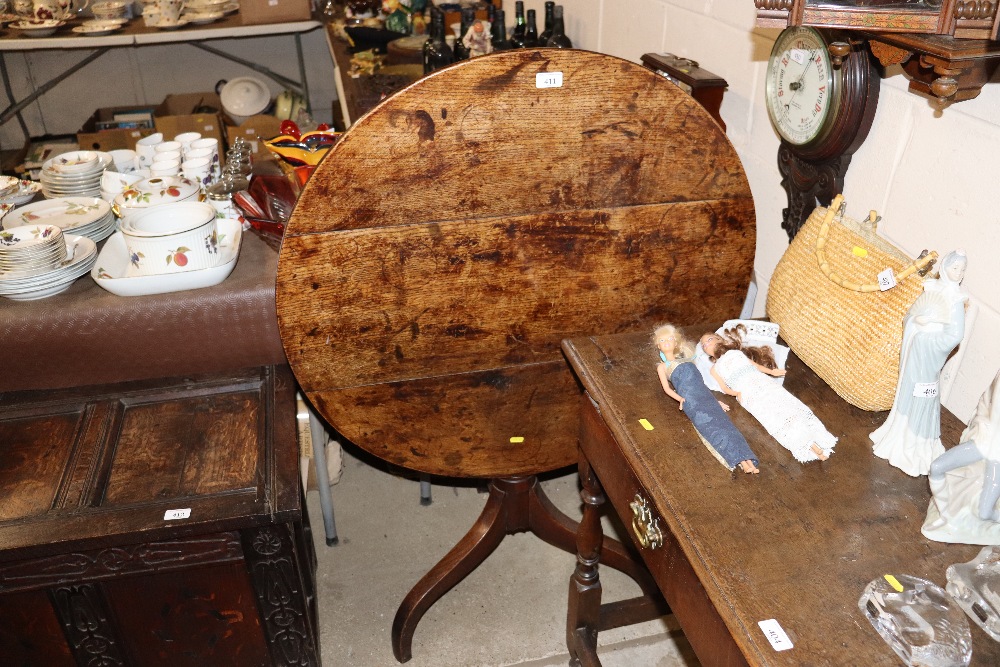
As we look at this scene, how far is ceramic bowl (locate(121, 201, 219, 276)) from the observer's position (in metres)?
1.77

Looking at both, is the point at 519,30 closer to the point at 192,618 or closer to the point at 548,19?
the point at 548,19

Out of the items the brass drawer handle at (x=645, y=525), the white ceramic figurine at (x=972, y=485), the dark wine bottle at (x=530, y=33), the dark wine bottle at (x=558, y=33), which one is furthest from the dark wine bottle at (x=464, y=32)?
the white ceramic figurine at (x=972, y=485)

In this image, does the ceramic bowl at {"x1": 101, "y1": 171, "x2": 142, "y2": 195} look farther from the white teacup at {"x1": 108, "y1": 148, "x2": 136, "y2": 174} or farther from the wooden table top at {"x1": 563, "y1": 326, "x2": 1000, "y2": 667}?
the wooden table top at {"x1": 563, "y1": 326, "x2": 1000, "y2": 667}

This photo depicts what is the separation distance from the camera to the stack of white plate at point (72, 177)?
2215mm

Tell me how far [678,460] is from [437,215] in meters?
0.63

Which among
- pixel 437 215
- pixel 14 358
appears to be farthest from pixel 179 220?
pixel 437 215

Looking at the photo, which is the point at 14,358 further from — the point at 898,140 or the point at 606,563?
the point at 898,140

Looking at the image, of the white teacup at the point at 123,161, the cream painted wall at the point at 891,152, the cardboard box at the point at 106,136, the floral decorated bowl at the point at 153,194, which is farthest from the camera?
the cardboard box at the point at 106,136

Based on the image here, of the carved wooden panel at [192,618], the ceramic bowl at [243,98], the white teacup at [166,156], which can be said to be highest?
the white teacup at [166,156]

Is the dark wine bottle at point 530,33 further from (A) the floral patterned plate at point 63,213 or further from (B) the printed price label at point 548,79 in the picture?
(B) the printed price label at point 548,79

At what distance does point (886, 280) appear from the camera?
1141 mm

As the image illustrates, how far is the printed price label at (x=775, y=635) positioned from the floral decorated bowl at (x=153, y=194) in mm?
1689

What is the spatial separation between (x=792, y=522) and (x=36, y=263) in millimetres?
1657

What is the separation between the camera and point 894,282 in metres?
1.13
